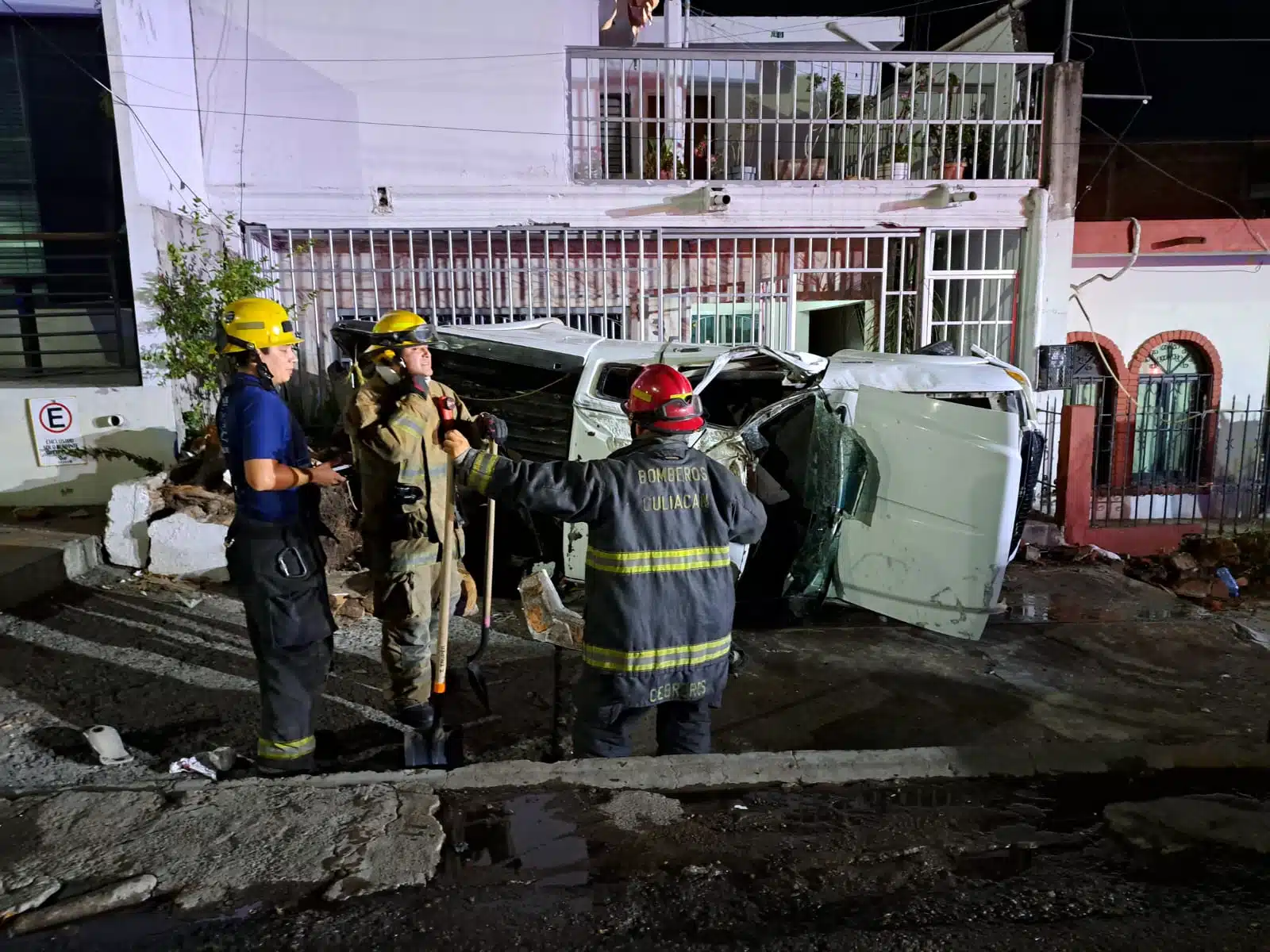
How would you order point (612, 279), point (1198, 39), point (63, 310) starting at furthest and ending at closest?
1. point (1198, 39)
2. point (612, 279)
3. point (63, 310)

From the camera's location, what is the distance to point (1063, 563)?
769 centimetres

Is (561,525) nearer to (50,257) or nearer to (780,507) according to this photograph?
(780,507)

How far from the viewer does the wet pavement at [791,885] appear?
6.97 feet

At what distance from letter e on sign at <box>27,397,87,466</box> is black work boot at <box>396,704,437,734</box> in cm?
460

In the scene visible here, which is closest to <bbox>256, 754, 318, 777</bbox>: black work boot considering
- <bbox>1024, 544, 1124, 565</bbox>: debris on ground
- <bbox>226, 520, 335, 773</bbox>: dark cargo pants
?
<bbox>226, 520, 335, 773</bbox>: dark cargo pants

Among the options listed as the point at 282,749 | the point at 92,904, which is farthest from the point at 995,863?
the point at 282,749

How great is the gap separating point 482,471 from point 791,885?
1.58 m

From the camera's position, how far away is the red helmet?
2926 millimetres

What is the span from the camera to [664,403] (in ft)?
9.59

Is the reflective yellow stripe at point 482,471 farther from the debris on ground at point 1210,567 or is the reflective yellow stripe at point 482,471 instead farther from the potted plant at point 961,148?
the potted plant at point 961,148

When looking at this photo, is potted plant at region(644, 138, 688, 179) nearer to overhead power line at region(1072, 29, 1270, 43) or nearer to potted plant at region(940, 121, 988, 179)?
potted plant at region(940, 121, 988, 179)

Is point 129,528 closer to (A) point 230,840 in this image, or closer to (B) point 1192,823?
(A) point 230,840

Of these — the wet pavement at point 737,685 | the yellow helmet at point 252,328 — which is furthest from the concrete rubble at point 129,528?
the yellow helmet at point 252,328

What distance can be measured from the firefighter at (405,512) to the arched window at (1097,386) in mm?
9236
